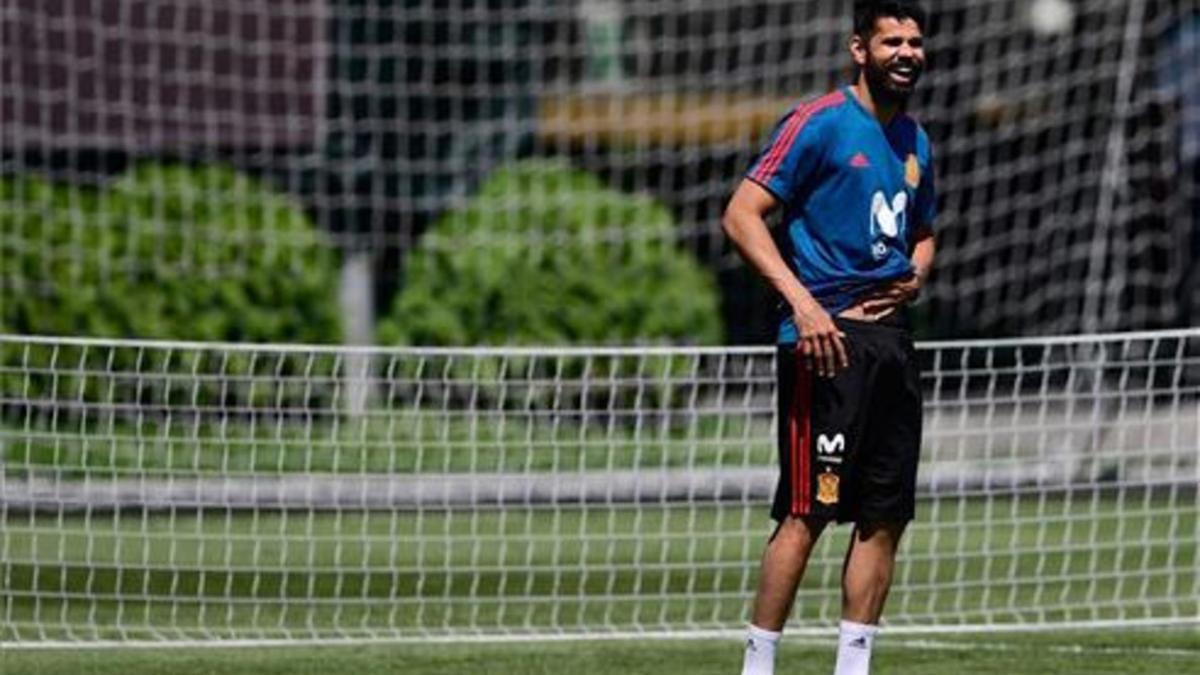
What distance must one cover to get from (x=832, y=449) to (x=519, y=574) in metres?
4.59

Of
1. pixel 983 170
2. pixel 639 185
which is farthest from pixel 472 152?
pixel 983 170

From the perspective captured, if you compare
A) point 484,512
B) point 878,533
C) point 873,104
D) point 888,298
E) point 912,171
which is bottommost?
point 484,512

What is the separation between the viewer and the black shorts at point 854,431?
305 inches

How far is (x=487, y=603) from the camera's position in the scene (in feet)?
37.1

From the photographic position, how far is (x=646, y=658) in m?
9.64

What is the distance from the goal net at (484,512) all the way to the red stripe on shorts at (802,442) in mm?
1707

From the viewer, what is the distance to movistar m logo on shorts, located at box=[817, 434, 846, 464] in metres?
7.74

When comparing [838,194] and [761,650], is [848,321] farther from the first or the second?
[761,650]

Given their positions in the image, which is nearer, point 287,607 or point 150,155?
point 287,607

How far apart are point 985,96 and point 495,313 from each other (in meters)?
3.59

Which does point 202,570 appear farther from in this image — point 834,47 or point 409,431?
point 834,47

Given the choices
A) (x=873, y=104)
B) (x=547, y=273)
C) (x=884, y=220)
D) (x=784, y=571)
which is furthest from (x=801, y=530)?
(x=547, y=273)

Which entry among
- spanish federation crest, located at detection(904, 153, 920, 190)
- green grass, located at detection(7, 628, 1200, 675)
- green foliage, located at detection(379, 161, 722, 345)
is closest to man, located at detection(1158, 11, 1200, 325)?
green foliage, located at detection(379, 161, 722, 345)

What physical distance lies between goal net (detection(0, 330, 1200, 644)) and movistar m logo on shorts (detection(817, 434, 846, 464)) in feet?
5.82
